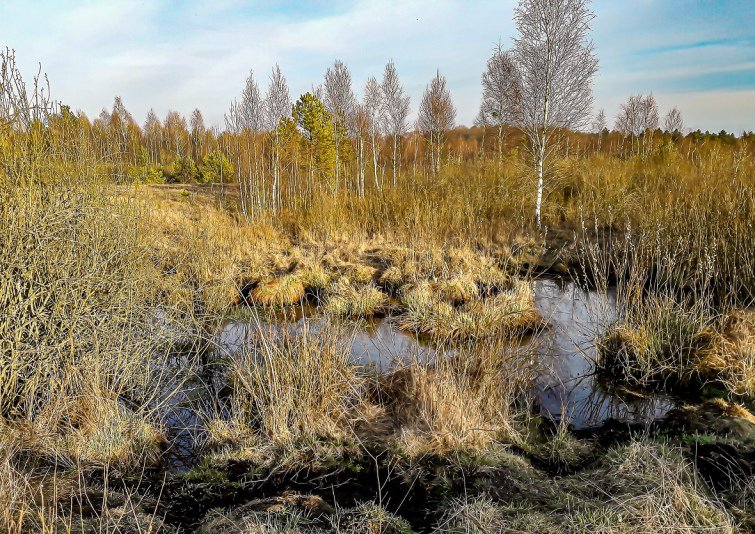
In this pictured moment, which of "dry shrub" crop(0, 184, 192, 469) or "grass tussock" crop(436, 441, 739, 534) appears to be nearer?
"grass tussock" crop(436, 441, 739, 534)

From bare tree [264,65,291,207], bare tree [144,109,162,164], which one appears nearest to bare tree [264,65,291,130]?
bare tree [264,65,291,207]

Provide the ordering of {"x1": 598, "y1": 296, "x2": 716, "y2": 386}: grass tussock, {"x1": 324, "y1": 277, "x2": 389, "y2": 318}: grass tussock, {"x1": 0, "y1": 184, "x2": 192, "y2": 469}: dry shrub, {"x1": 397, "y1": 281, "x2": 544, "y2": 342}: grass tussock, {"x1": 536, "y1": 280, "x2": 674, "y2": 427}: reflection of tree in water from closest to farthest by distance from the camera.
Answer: {"x1": 0, "y1": 184, "x2": 192, "y2": 469}: dry shrub
{"x1": 536, "y1": 280, "x2": 674, "y2": 427}: reflection of tree in water
{"x1": 598, "y1": 296, "x2": 716, "y2": 386}: grass tussock
{"x1": 397, "y1": 281, "x2": 544, "y2": 342}: grass tussock
{"x1": 324, "y1": 277, "x2": 389, "y2": 318}: grass tussock

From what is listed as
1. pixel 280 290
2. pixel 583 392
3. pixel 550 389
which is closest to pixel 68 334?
pixel 550 389

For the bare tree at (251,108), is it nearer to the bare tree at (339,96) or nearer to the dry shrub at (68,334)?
the bare tree at (339,96)

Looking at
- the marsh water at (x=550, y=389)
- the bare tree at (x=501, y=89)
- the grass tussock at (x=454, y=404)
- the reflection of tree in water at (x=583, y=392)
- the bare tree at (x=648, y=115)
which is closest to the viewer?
the grass tussock at (x=454, y=404)

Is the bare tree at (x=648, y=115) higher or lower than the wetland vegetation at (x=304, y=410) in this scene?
higher

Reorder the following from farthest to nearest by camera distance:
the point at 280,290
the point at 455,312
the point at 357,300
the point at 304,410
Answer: the point at 280,290 < the point at 357,300 < the point at 455,312 < the point at 304,410

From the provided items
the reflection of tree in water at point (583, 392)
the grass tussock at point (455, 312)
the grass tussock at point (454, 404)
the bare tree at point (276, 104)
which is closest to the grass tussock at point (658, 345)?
the reflection of tree in water at point (583, 392)

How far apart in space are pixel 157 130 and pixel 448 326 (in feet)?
148

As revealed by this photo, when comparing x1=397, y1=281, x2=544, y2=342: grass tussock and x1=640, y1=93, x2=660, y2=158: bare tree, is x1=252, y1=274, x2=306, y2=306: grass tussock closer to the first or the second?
x1=397, y1=281, x2=544, y2=342: grass tussock

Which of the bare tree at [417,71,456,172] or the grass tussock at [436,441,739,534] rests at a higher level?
the bare tree at [417,71,456,172]

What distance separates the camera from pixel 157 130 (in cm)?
4416

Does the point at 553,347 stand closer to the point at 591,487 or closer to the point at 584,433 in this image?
the point at 584,433

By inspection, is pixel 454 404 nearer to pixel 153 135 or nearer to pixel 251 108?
pixel 251 108
